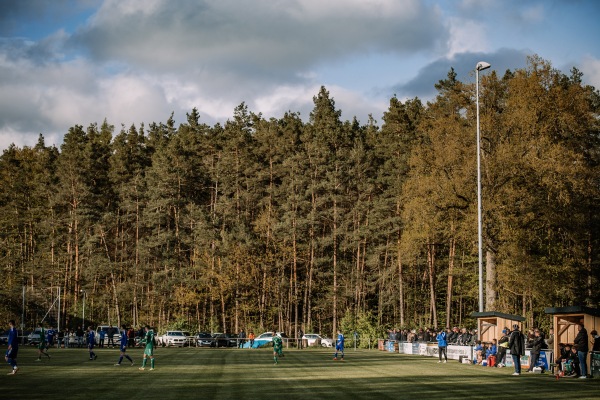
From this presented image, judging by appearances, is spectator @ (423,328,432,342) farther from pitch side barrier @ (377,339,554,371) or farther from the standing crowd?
the standing crowd

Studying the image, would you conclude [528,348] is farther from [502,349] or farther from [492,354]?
[492,354]

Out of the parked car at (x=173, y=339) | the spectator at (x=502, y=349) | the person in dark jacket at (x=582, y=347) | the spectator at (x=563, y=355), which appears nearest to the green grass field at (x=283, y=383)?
the spectator at (x=563, y=355)

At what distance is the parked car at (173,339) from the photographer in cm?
6712

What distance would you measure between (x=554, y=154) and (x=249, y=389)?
26.9 meters

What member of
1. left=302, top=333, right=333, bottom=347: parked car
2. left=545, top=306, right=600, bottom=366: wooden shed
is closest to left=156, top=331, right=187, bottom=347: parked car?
left=302, top=333, right=333, bottom=347: parked car

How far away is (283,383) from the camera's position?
77.2ft

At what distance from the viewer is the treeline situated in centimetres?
4731

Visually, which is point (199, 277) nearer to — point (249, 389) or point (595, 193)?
point (595, 193)

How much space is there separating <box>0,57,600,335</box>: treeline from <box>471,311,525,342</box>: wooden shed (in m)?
7.19

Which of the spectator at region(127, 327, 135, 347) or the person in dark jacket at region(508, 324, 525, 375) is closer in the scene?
the person in dark jacket at region(508, 324, 525, 375)

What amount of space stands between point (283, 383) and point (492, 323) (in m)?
17.8

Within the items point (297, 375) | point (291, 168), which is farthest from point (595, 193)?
point (291, 168)

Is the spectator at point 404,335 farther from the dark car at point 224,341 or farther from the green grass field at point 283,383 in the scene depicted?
the green grass field at point 283,383

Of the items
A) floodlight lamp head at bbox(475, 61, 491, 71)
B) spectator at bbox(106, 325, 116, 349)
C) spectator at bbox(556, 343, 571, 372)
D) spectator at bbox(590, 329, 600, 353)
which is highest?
floodlight lamp head at bbox(475, 61, 491, 71)
